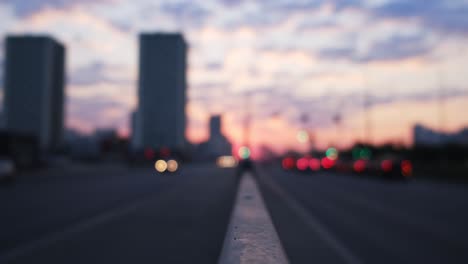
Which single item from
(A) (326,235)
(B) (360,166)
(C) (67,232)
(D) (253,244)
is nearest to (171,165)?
(B) (360,166)

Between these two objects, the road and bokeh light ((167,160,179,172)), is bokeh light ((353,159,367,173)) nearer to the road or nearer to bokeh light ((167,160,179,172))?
bokeh light ((167,160,179,172))

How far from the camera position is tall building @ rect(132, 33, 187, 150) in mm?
138250

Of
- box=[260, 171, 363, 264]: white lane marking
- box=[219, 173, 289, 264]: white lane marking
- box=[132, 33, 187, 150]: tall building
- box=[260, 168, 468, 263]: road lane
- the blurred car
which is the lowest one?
box=[260, 168, 468, 263]: road lane

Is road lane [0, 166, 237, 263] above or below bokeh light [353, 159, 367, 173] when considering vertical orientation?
below

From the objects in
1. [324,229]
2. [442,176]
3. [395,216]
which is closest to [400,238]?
[324,229]

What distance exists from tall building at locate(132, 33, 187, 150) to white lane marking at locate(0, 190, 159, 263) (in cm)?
12217

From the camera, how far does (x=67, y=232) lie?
11891mm

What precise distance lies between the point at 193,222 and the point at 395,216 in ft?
21.6

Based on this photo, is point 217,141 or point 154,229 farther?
point 217,141

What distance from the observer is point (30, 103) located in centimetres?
19162

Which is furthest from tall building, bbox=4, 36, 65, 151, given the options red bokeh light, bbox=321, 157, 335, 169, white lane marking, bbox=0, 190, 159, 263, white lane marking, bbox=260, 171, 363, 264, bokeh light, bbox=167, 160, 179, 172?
white lane marking, bbox=260, 171, 363, 264

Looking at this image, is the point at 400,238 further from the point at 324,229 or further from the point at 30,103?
the point at 30,103

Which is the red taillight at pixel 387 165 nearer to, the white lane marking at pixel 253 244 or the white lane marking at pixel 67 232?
the white lane marking at pixel 67 232

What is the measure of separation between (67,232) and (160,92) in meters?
131
